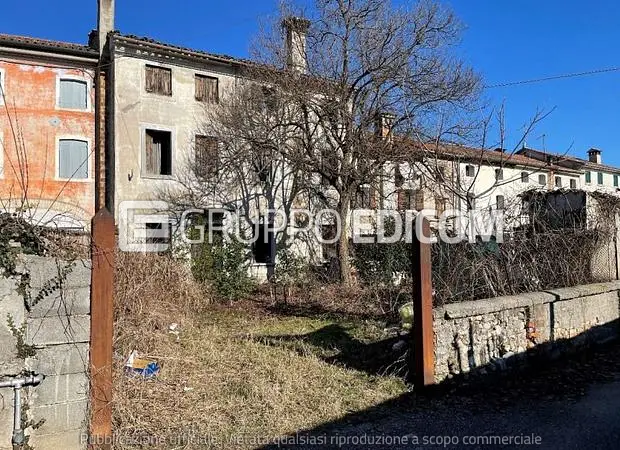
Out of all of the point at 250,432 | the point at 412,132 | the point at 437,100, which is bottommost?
the point at 250,432

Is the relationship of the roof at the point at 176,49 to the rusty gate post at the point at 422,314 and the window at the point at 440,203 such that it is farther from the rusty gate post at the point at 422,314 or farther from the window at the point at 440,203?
the rusty gate post at the point at 422,314

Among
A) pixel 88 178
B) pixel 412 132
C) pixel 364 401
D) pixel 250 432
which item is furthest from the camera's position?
pixel 88 178

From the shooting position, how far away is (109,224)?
152 inches

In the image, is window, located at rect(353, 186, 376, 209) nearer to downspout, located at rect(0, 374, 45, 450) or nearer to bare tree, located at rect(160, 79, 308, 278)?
bare tree, located at rect(160, 79, 308, 278)

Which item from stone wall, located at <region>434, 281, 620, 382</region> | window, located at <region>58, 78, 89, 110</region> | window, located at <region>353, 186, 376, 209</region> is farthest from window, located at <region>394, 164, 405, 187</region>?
window, located at <region>58, 78, 89, 110</region>

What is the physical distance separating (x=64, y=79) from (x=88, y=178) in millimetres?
3964

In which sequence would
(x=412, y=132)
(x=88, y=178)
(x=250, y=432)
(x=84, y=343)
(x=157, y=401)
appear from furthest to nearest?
(x=88, y=178)
(x=412, y=132)
(x=157, y=401)
(x=250, y=432)
(x=84, y=343)

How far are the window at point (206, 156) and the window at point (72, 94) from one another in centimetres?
460

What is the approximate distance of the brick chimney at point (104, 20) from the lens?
1981 centimetres

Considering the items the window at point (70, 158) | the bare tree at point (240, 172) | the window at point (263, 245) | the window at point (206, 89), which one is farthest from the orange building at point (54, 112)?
the window at point (263, 245)

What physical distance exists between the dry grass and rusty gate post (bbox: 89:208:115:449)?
383mm

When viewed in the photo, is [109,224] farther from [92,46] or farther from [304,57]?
[92,46]

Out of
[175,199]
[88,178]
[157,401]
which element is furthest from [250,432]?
[88,178]

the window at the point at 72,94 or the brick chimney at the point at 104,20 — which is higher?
the brick chimney at the point at 104,20
